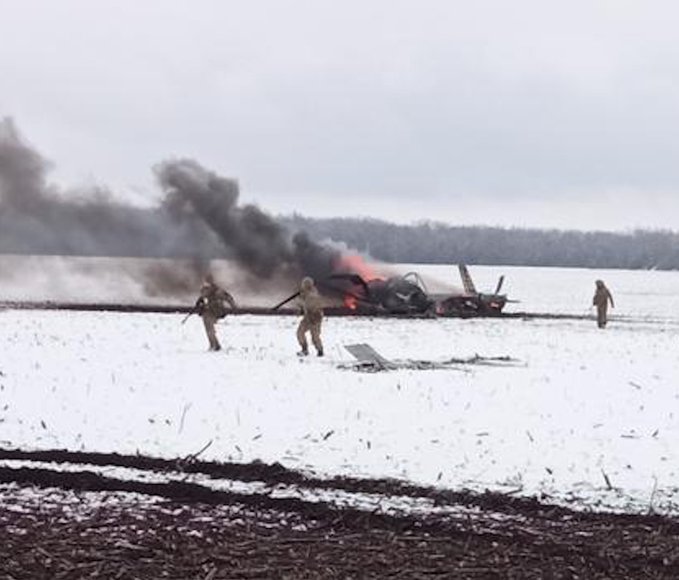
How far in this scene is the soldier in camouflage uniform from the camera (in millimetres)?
22656

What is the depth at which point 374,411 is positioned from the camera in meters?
15.0

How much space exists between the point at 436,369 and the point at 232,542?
37.8 ft

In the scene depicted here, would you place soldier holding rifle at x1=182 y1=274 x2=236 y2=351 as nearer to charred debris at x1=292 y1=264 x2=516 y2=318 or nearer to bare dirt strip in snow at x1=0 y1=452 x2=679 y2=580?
bare dirt strip in snow at x1=0 y1=452 x2=679 y2=580

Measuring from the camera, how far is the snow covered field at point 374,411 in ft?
39.9

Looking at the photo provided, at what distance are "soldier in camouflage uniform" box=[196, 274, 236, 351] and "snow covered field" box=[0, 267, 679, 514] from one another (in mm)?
516

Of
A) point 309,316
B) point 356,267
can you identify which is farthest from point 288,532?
point 356,267

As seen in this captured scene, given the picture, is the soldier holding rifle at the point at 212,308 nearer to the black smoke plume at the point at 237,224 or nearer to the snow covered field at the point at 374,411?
the snow covered field at the point at 374,411

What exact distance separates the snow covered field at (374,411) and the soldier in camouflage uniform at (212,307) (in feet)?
1.69

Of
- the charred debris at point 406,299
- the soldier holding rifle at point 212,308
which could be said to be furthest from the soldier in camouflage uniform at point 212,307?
the charred debris at point 406,299

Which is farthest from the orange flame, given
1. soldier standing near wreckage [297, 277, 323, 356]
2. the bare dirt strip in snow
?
the bare dirt strip in snow

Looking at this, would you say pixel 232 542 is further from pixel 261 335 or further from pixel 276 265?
pixel 276 265

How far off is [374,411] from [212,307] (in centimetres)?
878

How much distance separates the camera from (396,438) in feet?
44.2

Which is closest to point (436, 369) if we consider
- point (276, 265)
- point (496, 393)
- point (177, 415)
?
point (496, 393)
